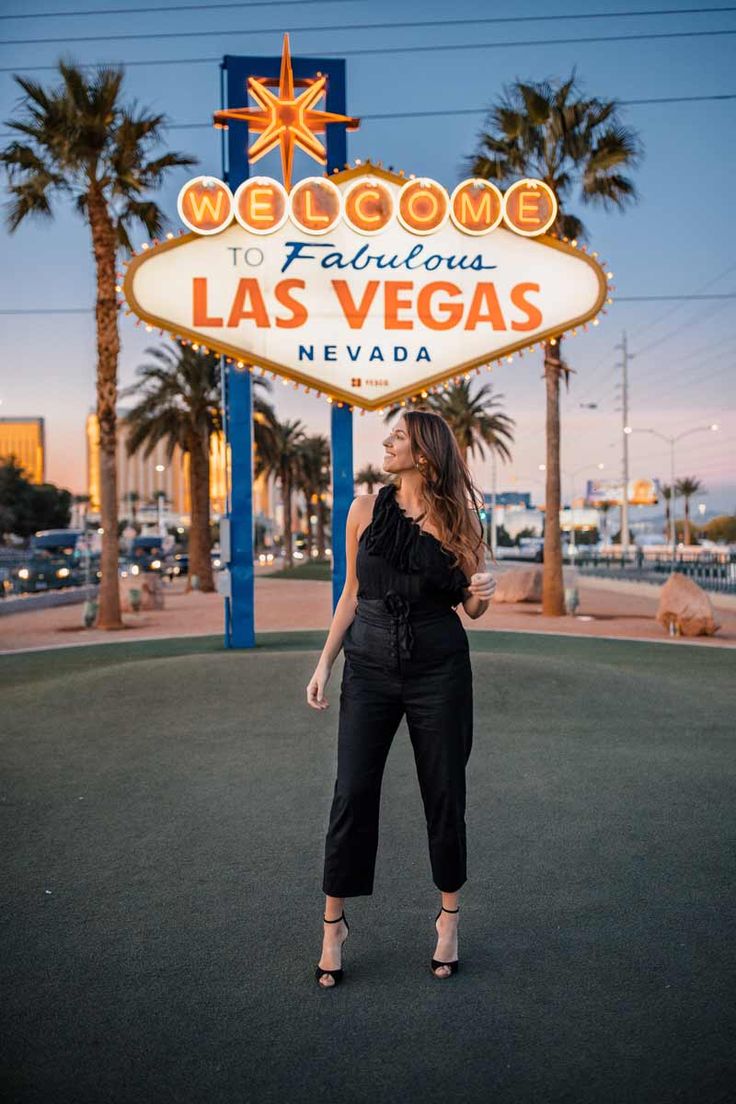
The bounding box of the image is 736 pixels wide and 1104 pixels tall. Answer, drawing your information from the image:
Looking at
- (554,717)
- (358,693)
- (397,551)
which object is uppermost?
(397,551)

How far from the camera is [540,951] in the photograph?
12.0ft

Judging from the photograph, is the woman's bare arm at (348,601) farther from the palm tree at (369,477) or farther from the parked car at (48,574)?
the palm tree at (369,477)

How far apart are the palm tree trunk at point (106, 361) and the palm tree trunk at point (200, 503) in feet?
38.1

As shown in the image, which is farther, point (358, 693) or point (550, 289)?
point (550, 289)

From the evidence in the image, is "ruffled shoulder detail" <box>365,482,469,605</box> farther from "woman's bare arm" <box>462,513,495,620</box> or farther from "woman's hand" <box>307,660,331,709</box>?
"woman's hand" <box>307,660,331,709</box>

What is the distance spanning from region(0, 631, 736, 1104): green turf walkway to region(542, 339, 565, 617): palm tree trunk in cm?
1228

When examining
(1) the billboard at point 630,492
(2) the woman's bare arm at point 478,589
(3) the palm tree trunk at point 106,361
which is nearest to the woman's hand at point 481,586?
(2) the woman's bare arm at point 478,589

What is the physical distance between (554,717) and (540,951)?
4728 millimetres

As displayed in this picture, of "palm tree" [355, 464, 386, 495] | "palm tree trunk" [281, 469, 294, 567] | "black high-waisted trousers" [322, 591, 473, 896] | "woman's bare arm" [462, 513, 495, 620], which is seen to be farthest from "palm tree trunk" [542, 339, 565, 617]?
"palm tree" [355, 464, 386, 495]

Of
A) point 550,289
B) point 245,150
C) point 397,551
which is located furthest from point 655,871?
point 245,150

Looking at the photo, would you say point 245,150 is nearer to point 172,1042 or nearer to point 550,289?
point 550,289

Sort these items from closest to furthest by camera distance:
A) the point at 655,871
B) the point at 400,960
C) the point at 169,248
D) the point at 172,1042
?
the point at 172,1042, the point at 400,960, the point at 655,871, the point at 169,248

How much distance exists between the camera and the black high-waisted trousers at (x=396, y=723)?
10.9ft

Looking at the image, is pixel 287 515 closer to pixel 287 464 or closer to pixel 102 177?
pixel 287 464
